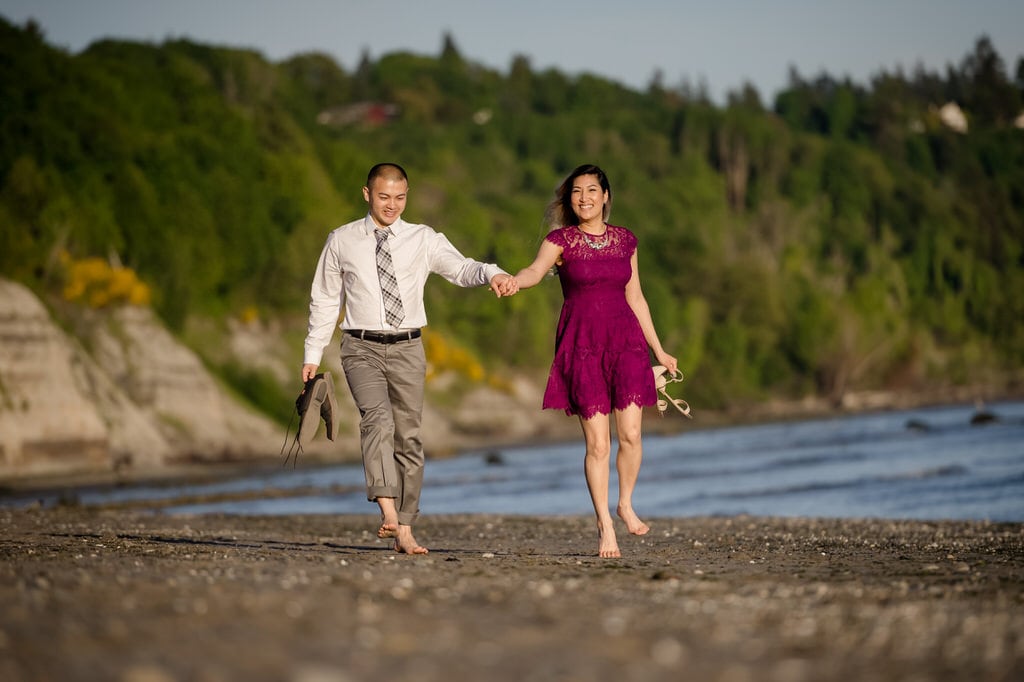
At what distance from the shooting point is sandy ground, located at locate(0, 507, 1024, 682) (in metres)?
4.87

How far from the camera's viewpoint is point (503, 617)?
5969 mm

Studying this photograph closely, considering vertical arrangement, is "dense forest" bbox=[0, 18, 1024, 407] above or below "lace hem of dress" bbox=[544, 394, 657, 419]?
above

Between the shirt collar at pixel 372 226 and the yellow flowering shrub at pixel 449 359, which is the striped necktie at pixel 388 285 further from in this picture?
the yellow flowering shrub at pixel 449 359

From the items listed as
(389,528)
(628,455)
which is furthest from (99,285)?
(628,455)

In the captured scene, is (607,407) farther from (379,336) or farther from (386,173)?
(386,173)

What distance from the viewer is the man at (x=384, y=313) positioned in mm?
10070

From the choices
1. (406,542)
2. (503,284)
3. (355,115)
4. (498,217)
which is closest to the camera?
(503,284)

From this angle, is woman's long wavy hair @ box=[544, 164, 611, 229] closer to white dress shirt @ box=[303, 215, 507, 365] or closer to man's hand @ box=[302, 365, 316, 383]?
white dress shirt @ box=[303, 215, 507, 365]

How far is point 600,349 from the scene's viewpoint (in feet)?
32.9

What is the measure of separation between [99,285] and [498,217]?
73.5 metres

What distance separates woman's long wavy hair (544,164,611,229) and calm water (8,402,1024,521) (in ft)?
38.7

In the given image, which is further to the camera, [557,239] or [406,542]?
[406,542]

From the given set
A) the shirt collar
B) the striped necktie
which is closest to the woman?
the striped necktie

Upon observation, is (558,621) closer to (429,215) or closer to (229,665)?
(229,665)
